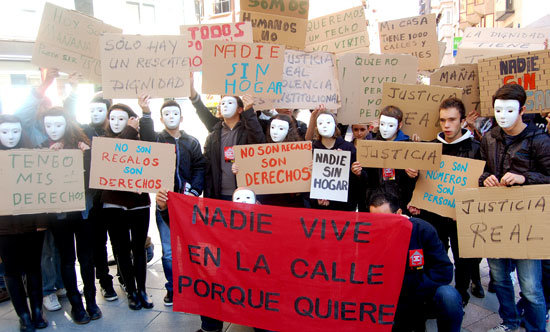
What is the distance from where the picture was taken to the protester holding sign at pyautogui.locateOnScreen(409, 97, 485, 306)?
143 inches

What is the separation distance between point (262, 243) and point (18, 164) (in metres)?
2.24

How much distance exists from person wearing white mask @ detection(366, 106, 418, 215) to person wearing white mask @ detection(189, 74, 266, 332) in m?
1.17

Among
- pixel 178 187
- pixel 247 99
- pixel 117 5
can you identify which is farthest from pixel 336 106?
pixel 117 5

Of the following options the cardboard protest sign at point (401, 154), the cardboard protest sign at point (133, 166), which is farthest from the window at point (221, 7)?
the cardboard protest sign at point (401, 154)

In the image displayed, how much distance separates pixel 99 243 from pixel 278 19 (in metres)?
3.17

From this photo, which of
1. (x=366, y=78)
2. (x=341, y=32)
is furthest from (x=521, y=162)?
(x=341, y=32)

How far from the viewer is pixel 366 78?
14.9ft

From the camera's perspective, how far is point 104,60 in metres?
4.05

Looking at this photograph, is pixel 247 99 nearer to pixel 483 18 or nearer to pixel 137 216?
pixel 137 216

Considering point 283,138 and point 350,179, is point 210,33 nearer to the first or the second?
point 283,138

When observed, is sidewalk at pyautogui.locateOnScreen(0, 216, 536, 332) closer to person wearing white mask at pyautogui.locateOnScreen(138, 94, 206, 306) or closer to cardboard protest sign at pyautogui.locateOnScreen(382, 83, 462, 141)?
person wearing white mask at pyautogui.locateOnScreen(138, 94, 206, 306)

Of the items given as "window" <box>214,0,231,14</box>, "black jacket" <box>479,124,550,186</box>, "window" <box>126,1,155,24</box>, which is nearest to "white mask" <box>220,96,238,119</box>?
"black jacket" <box>479,124,550,186</box>

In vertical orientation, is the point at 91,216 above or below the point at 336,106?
below

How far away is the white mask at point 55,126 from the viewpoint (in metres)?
3.77
